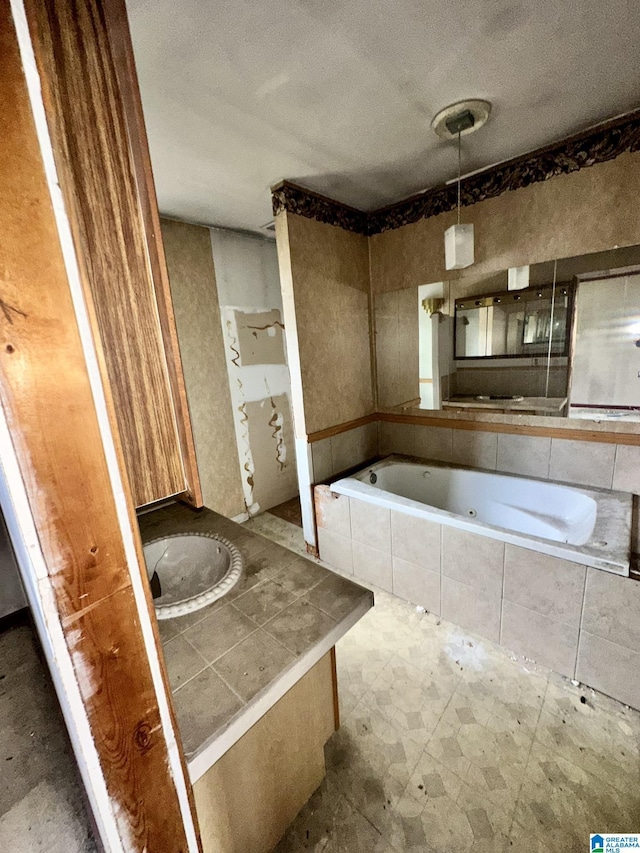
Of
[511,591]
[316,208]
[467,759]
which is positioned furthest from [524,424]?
[316,208]

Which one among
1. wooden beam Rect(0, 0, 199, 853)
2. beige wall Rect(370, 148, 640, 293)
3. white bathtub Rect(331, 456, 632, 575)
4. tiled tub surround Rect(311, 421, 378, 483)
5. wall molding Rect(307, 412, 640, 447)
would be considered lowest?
white bathtub Rect(331, 456, 632, 575)

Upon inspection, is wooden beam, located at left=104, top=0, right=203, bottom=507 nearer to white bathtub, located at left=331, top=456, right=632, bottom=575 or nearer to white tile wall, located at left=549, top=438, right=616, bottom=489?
white bathtub, located at left=331, top=456, right=632, bottom=575

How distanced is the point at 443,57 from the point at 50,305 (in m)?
1.57

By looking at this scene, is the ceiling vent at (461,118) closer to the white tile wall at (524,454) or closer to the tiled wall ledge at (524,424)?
the tiled wall ledge at (524,424)

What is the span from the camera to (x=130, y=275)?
421 millimetres

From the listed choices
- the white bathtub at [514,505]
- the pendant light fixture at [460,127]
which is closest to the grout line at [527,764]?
the white bathtub at [514,505]

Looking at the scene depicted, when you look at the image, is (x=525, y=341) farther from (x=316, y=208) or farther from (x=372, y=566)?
(x=372, y=566)

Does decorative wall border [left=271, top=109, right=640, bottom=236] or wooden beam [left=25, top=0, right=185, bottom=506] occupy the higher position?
decorative wall border [left=271, top=109, right=640, bottom=236]

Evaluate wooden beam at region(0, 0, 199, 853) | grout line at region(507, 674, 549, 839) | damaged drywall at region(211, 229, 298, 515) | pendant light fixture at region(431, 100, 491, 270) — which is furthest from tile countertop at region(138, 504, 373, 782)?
damaged drywall at region(211, 229, 298, 515)

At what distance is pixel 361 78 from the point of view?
4.07 ft

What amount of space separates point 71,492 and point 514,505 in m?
2.43

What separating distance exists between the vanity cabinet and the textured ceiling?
94 cm

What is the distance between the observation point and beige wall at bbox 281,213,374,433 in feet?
7.28

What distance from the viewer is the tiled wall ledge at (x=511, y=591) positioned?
54.3 inches
